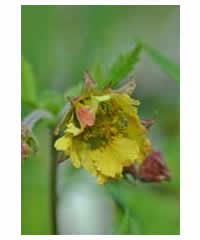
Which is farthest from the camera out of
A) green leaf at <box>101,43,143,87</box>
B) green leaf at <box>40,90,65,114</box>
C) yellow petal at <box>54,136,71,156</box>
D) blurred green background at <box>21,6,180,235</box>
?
blurred green background at <box>21,6,180,235</box>

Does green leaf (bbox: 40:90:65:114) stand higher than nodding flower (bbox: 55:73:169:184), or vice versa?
green leaf (bbox: 40:90:65:114)

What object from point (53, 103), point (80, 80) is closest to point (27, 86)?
point (53, 103)

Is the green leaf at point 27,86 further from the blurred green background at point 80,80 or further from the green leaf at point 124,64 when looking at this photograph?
the green leaf at point 124,64

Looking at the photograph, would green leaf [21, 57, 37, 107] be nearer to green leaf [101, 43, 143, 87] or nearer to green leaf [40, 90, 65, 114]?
green leaf [40, 90, 65, 114]

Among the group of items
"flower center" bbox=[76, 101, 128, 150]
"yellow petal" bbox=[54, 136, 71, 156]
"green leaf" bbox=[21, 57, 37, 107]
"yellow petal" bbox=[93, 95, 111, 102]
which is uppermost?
"green leaf" bbox=[21, 57, 37, 107]

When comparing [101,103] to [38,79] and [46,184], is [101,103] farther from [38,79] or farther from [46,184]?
[38,79]

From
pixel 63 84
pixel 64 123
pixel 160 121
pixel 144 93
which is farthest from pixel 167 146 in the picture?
pixel 64 123

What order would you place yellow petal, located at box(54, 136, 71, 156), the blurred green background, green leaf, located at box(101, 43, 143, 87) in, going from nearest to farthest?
1. yellow petal, located at box(54, 136, 71, 156)
2. green leaf, located at box(101, 43, 143, 87)
3. the blurred green background

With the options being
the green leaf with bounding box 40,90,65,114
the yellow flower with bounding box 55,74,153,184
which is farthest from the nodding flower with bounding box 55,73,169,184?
the green leaf with bounding box 40,90,65,114

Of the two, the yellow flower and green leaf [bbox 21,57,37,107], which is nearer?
Result: the yellow flower
